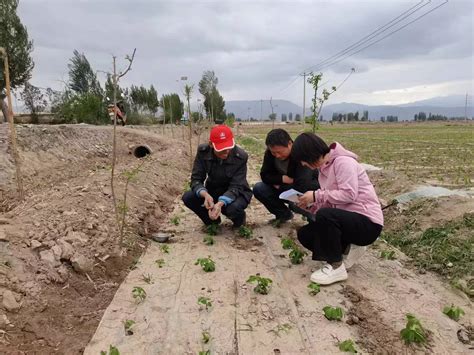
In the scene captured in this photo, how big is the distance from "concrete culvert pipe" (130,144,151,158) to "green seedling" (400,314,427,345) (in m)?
11.4

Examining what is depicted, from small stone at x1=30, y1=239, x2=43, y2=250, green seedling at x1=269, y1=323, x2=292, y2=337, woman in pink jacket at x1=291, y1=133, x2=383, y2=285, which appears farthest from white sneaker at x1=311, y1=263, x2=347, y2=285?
small stone at x1=30, y1=239, x2=43, y2=250

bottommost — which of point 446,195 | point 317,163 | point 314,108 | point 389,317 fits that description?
point 389,317

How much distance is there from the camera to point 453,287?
3.38 metres

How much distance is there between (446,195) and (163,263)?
12.9 feet

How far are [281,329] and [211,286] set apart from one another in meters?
0.90

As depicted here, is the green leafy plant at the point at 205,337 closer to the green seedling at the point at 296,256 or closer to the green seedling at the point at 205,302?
the green seedling at the point at 205,302

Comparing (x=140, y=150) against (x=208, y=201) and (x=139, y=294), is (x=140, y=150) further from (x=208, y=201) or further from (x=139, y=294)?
(x=139, y=294)

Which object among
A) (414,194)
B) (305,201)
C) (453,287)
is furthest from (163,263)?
(414,194)

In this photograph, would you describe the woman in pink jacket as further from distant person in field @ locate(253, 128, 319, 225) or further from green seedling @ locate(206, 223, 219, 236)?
green seedling @ locate(206, 223, 219, 236)

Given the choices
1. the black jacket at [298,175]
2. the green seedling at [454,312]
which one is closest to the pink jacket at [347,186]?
the green seedling at [454,312]

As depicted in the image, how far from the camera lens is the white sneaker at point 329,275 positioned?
3385mm

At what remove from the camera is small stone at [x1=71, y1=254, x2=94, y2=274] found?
357 cm

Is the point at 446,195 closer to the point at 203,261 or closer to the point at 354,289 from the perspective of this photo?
the point at 354,289

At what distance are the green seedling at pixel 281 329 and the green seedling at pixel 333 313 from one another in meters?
0.30
